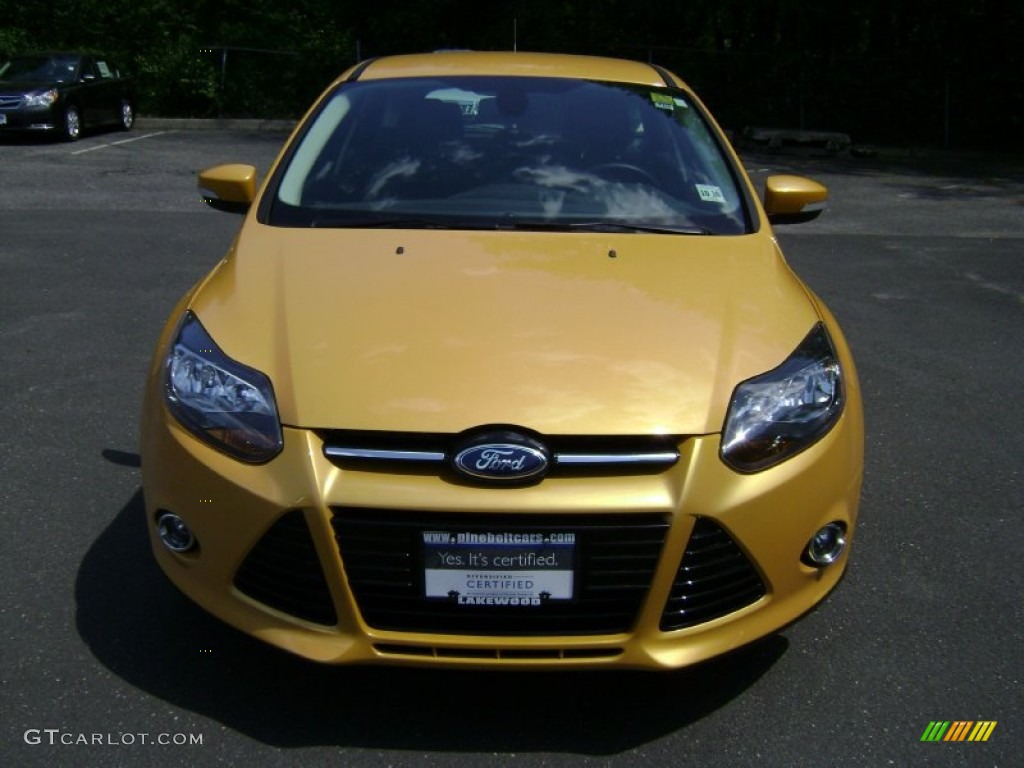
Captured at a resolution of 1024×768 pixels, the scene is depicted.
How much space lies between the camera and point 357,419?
281 cm

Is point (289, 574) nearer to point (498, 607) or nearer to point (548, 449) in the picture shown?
point (498, 607)

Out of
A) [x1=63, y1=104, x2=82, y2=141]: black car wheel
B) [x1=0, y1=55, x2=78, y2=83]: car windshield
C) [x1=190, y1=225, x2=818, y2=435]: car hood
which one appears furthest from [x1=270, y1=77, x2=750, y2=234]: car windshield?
[x1=0, y1=55, x2=78, y2=83]: car windshield

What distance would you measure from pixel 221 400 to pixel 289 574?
0.48 metres

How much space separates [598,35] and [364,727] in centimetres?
2238

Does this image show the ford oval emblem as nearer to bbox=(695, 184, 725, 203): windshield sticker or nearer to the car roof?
bbox=(695, 184, 725, 203): windshield sticker

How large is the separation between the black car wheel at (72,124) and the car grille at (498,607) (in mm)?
17523

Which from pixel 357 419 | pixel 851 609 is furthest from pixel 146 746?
pixel 851 609

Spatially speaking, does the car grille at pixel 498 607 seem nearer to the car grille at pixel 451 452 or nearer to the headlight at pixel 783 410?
the car grille at pixel 451 452

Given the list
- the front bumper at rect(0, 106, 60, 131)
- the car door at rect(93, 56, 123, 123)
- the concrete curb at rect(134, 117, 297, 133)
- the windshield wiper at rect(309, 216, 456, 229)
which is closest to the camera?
the windshield wiper at rect(309, 216, 456, 229)

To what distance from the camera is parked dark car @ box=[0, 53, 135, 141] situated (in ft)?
→ 58.4

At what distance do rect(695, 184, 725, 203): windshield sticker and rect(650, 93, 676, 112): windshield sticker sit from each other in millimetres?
580

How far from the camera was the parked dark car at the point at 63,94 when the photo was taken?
1781 centimetres

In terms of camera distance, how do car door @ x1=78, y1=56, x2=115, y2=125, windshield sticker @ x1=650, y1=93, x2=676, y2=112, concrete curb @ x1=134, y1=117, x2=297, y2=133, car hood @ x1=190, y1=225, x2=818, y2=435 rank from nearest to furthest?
car hood @ x1=190, y1=225, x2=818, y2=435 < windshield sticker @ x1=650, y1=93, x2=676, y2=112 < car door @ x1=78, y1=56, x2=115, y2=125 < concrete curb @ x1=134, y1=117, x2=297, y2=133

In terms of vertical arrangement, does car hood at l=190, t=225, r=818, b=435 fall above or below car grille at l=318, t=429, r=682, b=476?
above
